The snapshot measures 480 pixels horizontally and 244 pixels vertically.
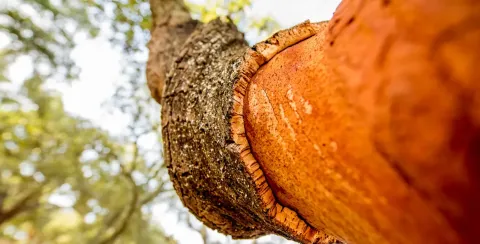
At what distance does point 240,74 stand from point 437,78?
0.79 m

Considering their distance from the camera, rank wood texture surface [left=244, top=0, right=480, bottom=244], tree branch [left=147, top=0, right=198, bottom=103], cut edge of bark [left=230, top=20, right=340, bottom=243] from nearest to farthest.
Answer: wood texture surface [left=244, top=0, right=480, bottom=244]
cut edge of bark [left=230, top=20, right=340, bottom=243]
tree branch [left=147, top=0, right=198, bottom=103]

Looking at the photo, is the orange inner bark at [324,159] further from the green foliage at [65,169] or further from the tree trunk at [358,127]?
the green foliage at [65,169]

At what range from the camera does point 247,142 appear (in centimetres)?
114

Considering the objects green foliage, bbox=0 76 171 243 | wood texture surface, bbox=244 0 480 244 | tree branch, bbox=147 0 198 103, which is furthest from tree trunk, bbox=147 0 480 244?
green foliage, bbox=0 76 171 243

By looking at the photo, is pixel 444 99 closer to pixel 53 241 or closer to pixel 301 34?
pixel 301 34

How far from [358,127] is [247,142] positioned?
1.88 ft

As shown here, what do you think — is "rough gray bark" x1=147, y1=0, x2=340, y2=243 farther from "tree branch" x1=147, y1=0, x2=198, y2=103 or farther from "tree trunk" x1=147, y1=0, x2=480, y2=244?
"tree branch" x1=147, y1=0, x2=198, y2=103

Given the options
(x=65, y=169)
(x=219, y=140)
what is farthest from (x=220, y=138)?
(x=65, y=169)

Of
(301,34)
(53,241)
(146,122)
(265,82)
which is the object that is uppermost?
(146,122)

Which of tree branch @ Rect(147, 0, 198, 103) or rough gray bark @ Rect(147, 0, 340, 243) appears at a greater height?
tree branch @ Rect(147, 0, 198, 103)

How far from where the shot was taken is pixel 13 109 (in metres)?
7.42

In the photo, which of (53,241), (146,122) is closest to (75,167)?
(146,122)

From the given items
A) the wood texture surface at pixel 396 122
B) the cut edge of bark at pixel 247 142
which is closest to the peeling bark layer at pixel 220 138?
the cut edge of bark at pixel 247 142

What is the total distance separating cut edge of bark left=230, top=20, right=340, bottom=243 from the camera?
3.64ft
